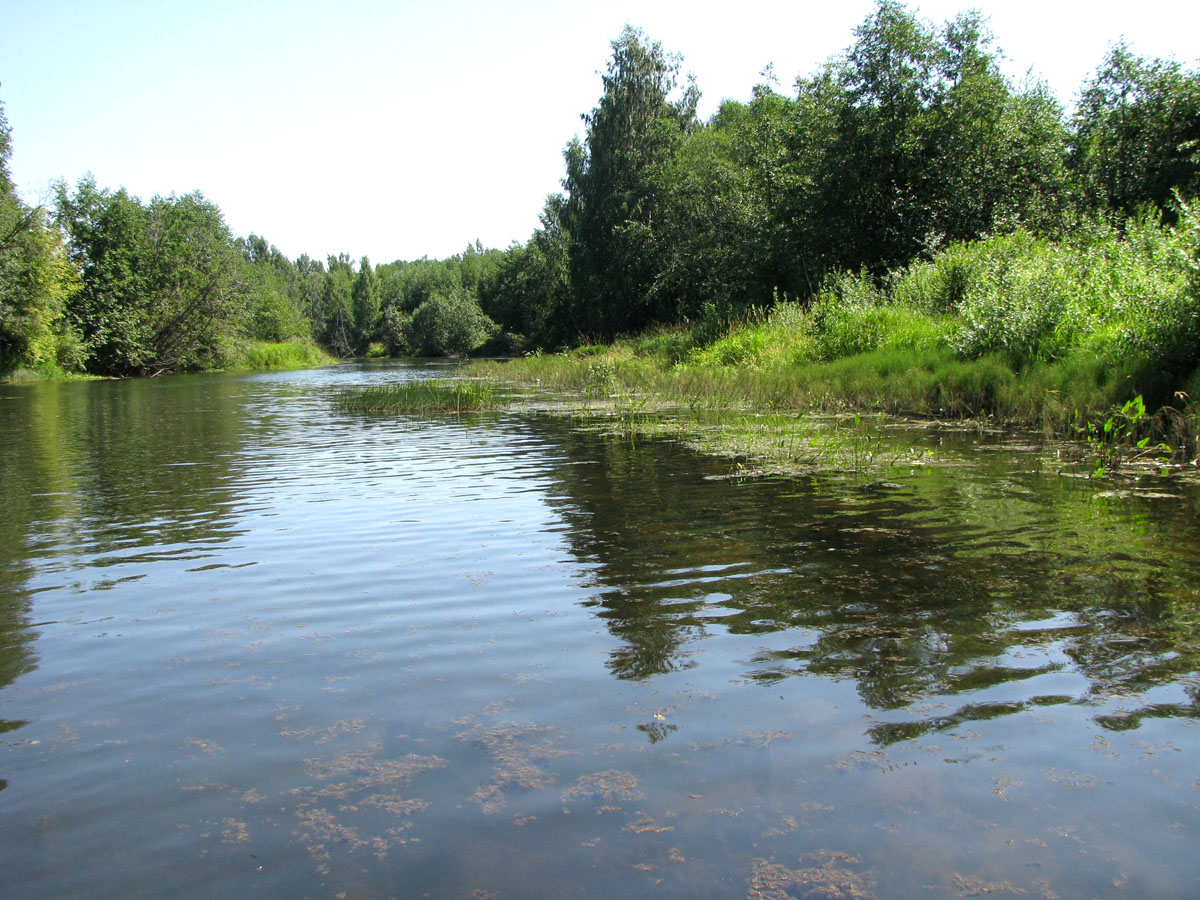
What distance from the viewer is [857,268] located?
104 feet

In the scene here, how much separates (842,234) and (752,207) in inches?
326

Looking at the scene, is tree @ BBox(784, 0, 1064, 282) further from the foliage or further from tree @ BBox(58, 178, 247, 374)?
the foliage

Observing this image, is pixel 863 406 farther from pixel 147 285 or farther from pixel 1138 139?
pixel 147 285

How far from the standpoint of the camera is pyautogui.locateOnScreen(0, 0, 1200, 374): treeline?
29.5 m

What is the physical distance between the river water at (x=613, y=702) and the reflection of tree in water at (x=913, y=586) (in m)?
0.04

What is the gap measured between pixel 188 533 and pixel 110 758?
5396 mm

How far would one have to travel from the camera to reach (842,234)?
104 feet

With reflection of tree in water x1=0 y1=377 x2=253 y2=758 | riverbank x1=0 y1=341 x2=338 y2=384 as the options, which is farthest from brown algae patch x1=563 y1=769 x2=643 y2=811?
riverbank x1=0 y1=341 x2=338 y2=384

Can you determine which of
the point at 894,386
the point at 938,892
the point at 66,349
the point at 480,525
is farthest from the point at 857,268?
the point at 66,349

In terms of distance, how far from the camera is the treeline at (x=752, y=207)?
96.8 feet

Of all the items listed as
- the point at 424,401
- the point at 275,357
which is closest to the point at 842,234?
the point at 424,401

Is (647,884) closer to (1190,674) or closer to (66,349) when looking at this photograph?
(1190,674)

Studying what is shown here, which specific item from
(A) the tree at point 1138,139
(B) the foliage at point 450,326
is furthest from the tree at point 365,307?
(A) the tree at point 1138,139

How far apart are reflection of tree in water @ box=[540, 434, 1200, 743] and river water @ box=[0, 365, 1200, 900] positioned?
37 mm
